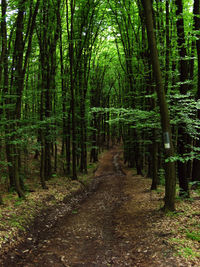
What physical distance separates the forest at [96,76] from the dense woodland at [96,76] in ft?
0.14

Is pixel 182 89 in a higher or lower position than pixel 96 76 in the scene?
lower

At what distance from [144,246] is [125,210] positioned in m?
3.26

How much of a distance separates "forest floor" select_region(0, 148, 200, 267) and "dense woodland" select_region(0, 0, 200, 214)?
1.12 meters

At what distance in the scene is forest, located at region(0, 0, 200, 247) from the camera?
696 cm

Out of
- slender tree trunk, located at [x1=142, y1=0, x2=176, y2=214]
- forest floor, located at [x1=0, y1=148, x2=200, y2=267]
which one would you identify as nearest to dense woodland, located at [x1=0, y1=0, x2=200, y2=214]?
slender tree trunk, located at [x1=142, y1=0, x2=176, y2=214]

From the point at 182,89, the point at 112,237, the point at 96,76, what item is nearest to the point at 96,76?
the point at 96,76

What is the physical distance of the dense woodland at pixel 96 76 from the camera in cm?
695

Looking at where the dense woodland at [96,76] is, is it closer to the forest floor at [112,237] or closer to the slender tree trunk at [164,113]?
the slender tree trunk at [164,113]

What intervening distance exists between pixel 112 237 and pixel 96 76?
20888 millimetres

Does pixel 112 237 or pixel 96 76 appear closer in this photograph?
pixel 112 237

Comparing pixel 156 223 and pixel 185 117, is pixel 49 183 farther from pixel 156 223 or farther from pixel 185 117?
pixel 185 117

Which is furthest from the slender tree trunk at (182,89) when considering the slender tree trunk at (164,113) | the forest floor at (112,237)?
the slender tree trunk at (164,113)

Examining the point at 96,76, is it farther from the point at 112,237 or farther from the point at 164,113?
the point at 112,237

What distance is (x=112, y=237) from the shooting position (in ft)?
19.6
